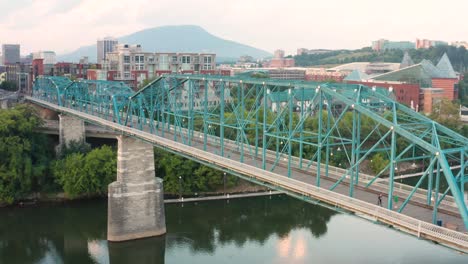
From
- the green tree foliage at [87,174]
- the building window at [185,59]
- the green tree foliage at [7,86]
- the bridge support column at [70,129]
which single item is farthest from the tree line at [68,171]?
the green tree foliage at [7,86]

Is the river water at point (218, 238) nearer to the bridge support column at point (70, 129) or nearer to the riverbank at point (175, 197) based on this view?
the riverbank at point (175, 197)

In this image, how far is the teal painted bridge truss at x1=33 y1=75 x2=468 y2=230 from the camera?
23.7 meters

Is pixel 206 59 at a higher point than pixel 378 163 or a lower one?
higher

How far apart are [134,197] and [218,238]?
6.77 m

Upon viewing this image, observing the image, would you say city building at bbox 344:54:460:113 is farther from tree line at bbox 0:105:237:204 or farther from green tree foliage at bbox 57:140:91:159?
green tree foliage at bbox 57:140:91:159

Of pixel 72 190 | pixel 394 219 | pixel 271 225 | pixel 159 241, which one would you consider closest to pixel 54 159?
pixel 72 190

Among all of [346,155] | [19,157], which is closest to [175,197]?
[19,157]

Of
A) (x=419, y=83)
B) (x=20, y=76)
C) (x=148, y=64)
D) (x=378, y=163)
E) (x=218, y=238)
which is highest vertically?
(x=148, y=64)

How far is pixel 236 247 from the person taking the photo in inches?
1551

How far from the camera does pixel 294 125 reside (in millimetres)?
60219

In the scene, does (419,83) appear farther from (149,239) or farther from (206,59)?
(149,239)

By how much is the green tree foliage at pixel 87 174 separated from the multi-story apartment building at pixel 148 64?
38.4 metres

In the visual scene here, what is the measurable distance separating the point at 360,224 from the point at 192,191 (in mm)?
15687

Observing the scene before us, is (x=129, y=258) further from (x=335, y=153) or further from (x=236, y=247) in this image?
(x=335, y=153)
